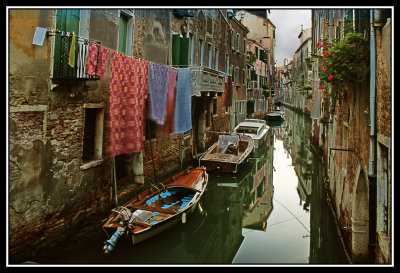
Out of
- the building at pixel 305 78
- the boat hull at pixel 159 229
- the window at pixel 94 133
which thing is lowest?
the boat hull at pixel 159 229

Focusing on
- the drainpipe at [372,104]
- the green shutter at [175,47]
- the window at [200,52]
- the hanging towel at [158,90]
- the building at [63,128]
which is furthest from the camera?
the window at [200,52]

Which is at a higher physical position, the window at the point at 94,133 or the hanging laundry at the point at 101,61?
the hanging laundry at the point at 101,61

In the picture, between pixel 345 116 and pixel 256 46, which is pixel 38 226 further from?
pixel 256 46

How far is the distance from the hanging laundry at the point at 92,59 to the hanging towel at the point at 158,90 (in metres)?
1.75

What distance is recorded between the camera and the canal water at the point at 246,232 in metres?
6.13

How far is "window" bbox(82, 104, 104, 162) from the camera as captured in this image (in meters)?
6.81

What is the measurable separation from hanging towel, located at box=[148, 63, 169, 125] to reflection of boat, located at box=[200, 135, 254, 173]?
16.0 feet

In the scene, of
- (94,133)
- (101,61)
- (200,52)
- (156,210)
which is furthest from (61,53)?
(200,52)

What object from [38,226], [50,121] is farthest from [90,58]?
[38,226]

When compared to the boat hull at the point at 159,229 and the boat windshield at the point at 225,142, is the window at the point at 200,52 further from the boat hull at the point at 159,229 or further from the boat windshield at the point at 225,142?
the boat hull at the point at 159,229

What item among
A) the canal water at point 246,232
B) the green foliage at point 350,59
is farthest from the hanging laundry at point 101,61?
the green foliage at point 350,59

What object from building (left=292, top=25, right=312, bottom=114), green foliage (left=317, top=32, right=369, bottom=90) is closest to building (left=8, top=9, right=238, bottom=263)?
green foliage (left=317, top=32, right=369, bottom=90)

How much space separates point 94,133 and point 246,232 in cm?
449
